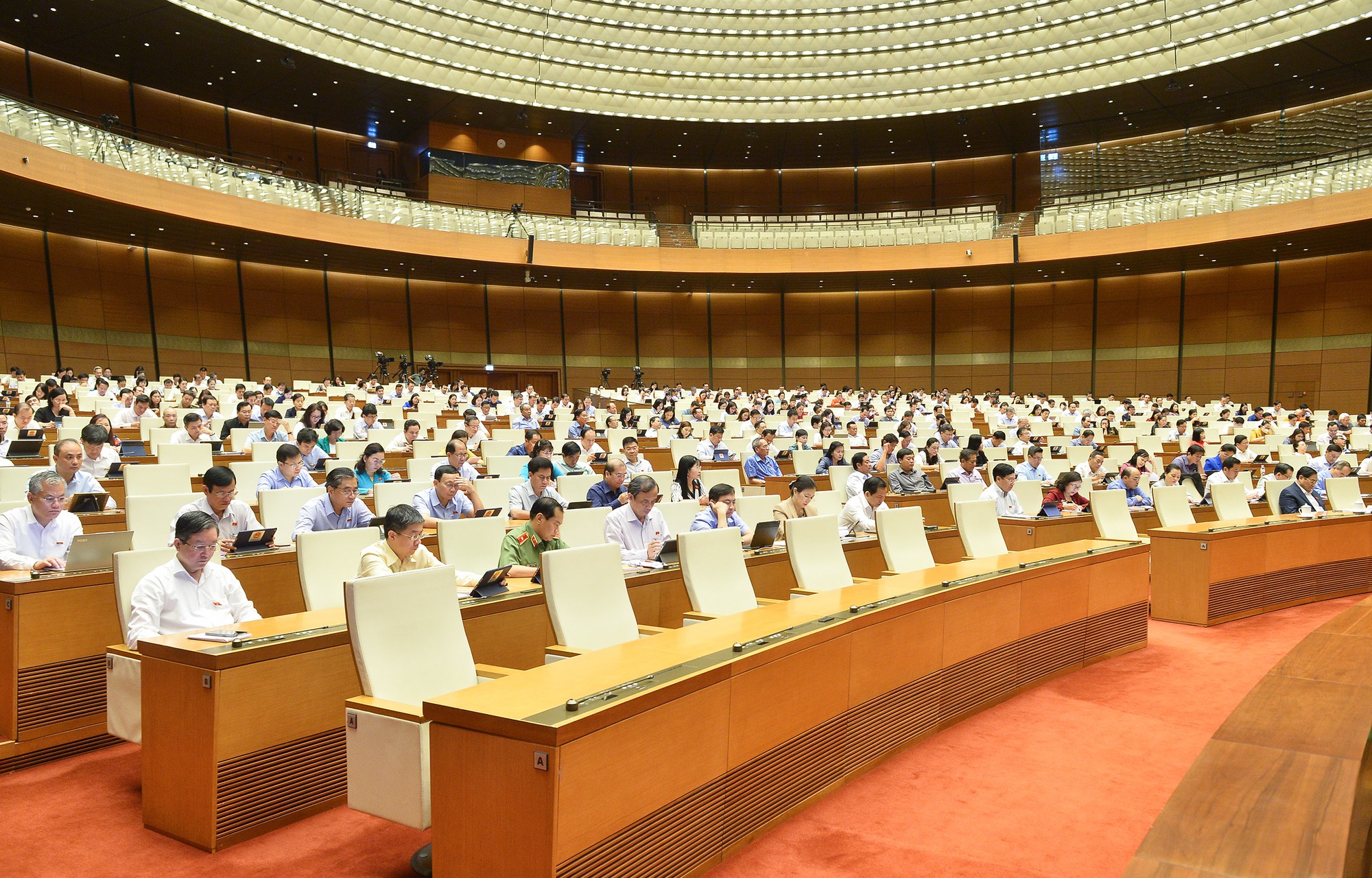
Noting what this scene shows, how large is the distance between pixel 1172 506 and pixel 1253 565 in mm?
782

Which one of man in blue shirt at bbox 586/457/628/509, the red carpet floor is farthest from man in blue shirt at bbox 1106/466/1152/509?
man in blue shirt at bbox 586/457/628/509

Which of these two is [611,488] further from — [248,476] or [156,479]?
[156,479]

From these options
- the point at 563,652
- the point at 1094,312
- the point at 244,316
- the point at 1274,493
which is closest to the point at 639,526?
the point at 563,652

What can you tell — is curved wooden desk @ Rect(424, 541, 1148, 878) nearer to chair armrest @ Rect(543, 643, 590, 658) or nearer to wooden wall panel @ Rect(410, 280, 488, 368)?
chair armrest @ Rect(543, 643, 590, 658)

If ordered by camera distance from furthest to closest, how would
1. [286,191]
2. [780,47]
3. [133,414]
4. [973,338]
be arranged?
[973,338]
[780,47]
[286,191]
[133,414]

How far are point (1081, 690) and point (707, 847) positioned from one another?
2.96m

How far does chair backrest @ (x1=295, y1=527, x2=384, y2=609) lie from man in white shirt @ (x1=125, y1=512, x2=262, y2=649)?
0.34 metres

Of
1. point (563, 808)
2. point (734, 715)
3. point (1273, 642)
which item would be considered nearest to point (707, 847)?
point (734, 715)

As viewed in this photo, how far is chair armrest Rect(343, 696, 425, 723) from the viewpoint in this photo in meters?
2.63

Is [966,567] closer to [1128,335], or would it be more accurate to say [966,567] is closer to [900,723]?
[900,723]

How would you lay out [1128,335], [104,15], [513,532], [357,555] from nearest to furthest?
[357,555]
[513,532]
[104,15]
[1128,335]

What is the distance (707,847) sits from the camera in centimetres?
287

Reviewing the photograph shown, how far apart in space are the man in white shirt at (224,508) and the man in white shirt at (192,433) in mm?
3482

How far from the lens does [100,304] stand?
1827cm
